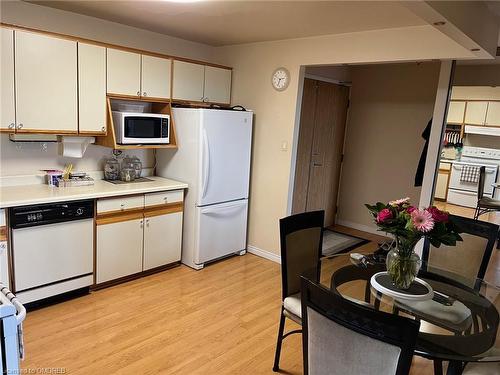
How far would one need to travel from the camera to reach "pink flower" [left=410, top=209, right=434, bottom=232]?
1.79m

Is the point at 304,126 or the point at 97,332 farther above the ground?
the point at 304,126

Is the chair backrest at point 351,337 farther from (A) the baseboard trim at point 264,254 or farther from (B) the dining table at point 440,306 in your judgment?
(A) the baseboard trim at point 264,254

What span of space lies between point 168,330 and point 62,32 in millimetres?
2699

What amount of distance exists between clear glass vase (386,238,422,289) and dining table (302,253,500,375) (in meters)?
0.09

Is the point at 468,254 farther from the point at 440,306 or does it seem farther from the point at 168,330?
the point at 168,330

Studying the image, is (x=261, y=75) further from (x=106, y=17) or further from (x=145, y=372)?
(x=145, y=372)

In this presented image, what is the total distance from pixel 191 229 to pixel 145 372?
5.66 feet

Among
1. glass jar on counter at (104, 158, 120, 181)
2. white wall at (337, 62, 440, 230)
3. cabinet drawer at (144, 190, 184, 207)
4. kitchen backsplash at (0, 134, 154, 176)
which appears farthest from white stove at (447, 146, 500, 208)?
kitchen backsplash at (0, 134, 154, 176)

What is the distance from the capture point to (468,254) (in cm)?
270

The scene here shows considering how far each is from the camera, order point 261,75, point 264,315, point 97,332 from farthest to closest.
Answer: point 261,75
point 264,315
point 97,332

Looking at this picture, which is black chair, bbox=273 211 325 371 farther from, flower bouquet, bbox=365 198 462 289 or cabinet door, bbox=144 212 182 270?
cabinet door, bbox=144 212 182 270

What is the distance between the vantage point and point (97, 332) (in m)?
2.73

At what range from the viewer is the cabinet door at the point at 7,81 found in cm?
271

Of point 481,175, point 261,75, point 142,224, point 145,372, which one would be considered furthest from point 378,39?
point 145,372
